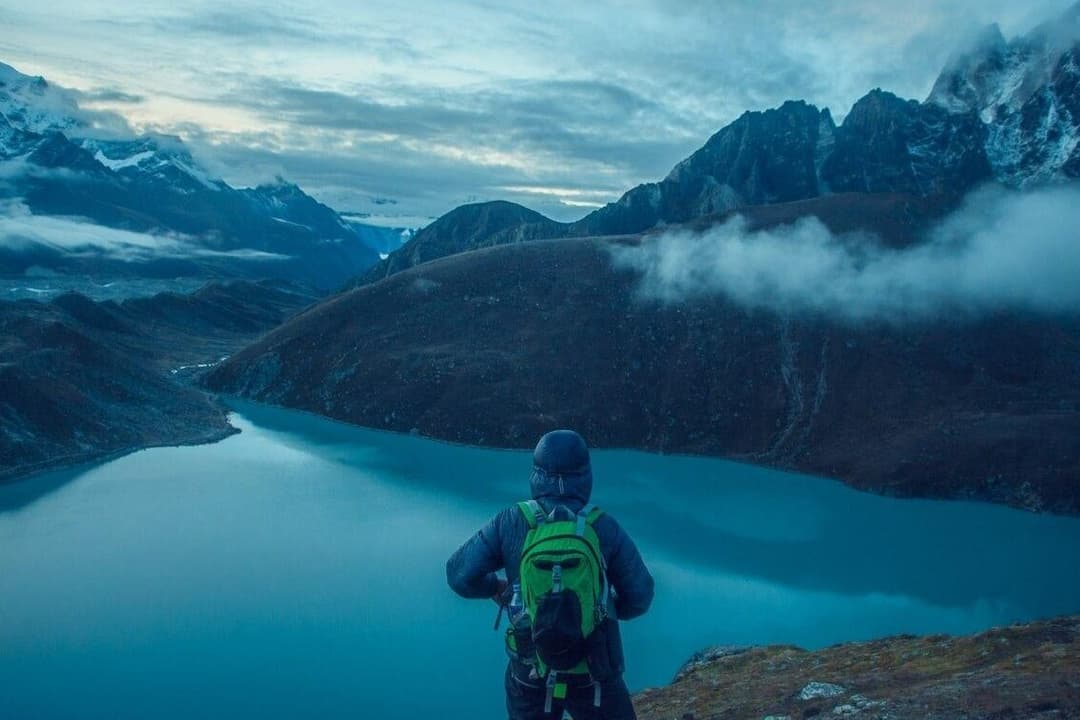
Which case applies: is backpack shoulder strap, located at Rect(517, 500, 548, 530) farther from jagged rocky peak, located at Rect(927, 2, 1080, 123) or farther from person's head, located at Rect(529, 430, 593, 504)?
jagged rocky peak, located at Rect(927, 2, 1080, 123)

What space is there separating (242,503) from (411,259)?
137955mm

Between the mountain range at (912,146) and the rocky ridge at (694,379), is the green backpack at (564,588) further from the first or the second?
the mountain range at (912,146)

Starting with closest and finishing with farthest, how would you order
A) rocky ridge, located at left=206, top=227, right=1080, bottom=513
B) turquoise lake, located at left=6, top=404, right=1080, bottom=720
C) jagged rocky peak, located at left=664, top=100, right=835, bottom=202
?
turquoise lake, located at left=6, top=404, right=1080, bottom=720 < rocky ridge, located at left=206, top=227, right=1080, bottom=513 < jagged rocky peak, located at left=664, top=100, right=835, bottom=202

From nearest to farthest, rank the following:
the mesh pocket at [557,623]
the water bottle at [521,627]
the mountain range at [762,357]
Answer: the mesh pocket at [557,623]
the water bottle at [521,627]
the mountain range at [762,357]

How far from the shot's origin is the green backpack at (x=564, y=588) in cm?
636

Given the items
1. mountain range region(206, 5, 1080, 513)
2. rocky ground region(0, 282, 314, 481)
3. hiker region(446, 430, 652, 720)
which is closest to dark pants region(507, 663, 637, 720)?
hiker region(446, 430, 652, 720)

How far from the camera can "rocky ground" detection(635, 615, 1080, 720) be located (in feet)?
53.8

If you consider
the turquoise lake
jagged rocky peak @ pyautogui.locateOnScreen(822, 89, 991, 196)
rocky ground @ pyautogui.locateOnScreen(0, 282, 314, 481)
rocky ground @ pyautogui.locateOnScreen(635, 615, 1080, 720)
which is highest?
jagged rocky peak @ pyautogui.locateOnScreen(822, 89, 991, 196)

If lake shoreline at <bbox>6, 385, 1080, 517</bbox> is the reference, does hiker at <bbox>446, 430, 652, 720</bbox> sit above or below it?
above

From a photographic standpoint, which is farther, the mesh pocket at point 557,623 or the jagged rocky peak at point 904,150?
the jagged rocky peak at point 904,150

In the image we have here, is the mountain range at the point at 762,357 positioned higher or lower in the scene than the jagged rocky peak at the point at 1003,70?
lower

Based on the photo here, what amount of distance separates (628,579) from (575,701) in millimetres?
1077

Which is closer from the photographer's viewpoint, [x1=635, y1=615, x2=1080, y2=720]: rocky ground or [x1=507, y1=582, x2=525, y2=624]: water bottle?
[x1=507, y1=582, x2=525, y2=624]: water bottle

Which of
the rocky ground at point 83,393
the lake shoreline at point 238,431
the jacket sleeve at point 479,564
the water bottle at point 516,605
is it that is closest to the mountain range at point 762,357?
the lake shoreline at point 238,431
